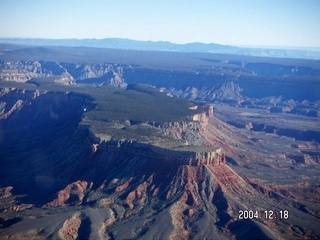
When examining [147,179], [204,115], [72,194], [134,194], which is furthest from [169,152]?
[204,115]

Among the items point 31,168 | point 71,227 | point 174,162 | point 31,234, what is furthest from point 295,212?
point 31,168

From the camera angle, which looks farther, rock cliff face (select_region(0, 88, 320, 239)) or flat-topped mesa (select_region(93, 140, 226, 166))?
flat-topped mesa (select_region(93, 140, 226, 166))

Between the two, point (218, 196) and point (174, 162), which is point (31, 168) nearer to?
point (174, 162)

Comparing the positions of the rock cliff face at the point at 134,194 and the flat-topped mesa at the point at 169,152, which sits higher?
the flat-topped mesa at the point at 169,152

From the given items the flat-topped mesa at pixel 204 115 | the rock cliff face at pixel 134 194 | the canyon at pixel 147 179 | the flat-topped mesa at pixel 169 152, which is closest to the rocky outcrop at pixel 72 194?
the rock cliff face at pixel 134 194

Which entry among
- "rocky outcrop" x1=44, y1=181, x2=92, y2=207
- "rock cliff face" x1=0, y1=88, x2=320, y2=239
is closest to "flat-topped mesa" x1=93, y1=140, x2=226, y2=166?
"rock cliff face" x1=0, y1=88, x2=320, y2=239

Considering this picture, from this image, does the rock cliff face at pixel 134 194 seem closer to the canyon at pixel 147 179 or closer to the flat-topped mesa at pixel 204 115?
the canyon at pixel 147 179

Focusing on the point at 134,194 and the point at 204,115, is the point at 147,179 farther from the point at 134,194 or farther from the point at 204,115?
the point at 204,115

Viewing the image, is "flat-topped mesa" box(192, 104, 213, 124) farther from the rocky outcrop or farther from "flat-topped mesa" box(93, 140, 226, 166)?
the rocky outcrop

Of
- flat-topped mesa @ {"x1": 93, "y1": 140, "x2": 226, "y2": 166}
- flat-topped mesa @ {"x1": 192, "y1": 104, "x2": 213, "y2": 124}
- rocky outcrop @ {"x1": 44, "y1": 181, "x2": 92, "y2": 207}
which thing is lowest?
rocky outcrop @ {"x1": 44, "y1": 181, "x2": 92, "y2": 207}
